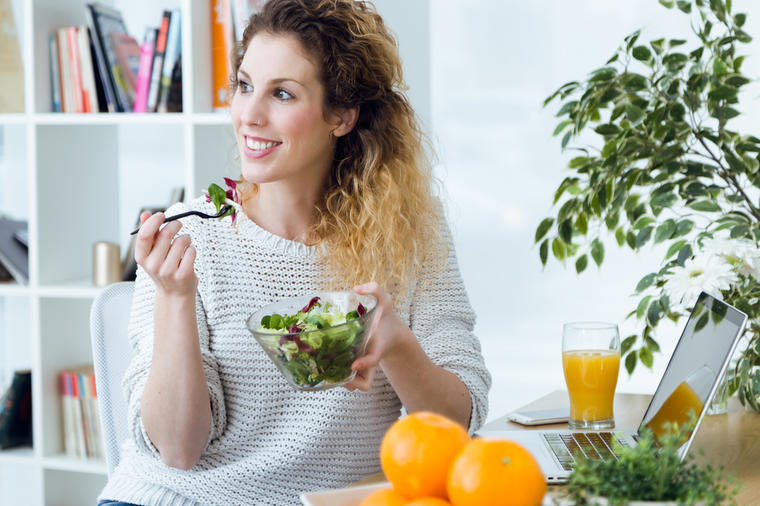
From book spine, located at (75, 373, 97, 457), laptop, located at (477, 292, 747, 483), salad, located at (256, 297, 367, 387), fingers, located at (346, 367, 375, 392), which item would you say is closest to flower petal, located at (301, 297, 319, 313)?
salad, located at (256, 297, 367, 387)

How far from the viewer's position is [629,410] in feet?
4.82

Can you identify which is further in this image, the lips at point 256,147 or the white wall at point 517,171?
the white wall at point 517,171

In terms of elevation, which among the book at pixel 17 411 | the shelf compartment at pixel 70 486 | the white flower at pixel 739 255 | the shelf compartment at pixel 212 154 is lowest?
the shelf compartment at pixel 70 486

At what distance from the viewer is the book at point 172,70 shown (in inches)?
90.6

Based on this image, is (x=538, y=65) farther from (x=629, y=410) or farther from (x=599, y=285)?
(x=629, y=410)

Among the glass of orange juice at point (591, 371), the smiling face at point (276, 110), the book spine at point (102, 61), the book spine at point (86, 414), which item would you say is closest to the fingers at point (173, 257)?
the smiling face at point (276, 110)

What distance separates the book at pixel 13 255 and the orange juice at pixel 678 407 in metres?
1.95

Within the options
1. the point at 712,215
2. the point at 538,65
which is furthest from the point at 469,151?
the point at 712,215

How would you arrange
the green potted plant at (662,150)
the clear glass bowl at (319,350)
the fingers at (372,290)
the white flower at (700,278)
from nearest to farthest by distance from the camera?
1. the clear glass bowl at (319,350)
2. the fingers at (372,290)
3. the white flower at (700,278)
4. the green potted plant at (662,150)

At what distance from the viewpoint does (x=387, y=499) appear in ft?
2.40

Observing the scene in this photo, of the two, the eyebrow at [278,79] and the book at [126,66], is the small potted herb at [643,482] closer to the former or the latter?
the eyebrow at [278,79]

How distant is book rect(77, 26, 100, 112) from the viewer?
241 cm

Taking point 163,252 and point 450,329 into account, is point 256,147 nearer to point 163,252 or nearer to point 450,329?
point 163,252

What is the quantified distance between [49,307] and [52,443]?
400 millimetres
